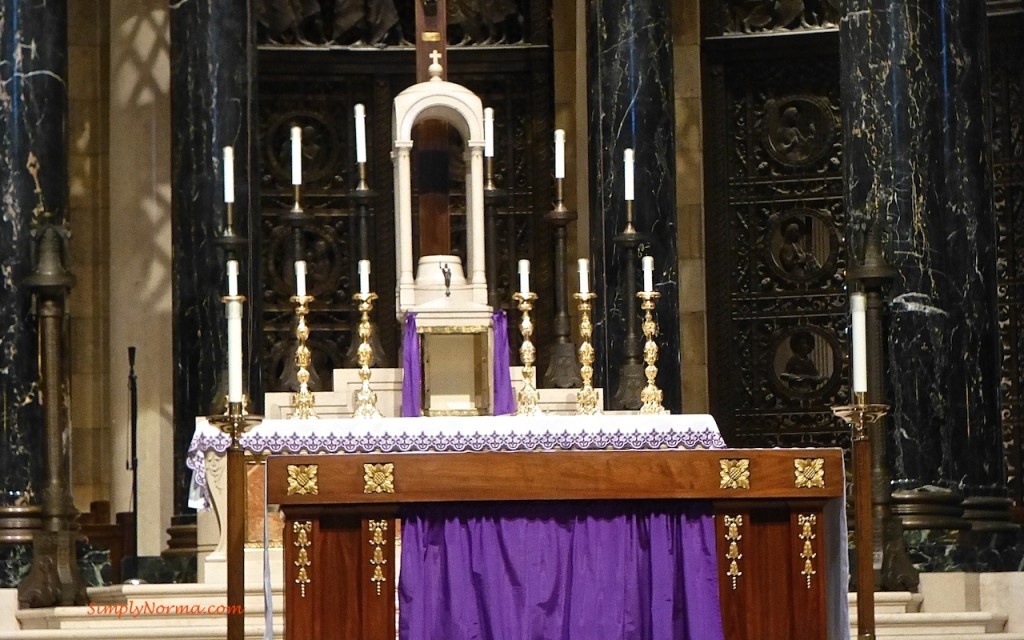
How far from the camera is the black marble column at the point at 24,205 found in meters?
12.2

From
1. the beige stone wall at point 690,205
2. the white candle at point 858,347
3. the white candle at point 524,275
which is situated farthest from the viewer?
the beige stone wall at point 690,205

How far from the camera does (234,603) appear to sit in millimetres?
8117

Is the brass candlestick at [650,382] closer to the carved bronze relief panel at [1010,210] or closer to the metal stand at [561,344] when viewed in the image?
the metal stand at [561,344]

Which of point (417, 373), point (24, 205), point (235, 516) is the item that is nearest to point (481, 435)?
point (417, 373)

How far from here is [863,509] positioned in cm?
829

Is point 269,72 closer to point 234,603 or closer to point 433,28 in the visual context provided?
point 433,28

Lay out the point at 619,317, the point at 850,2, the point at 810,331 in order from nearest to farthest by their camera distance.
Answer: the point at 850,2 < the point at 619,317 < the point at 810,331

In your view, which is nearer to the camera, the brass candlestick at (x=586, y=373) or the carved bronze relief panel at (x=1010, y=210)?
the brass candlestick at (x=586, y=373)

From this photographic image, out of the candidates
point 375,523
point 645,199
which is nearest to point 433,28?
point 645,199

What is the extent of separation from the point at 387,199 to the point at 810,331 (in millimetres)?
3825

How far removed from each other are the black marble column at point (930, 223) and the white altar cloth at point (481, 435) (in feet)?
11.6

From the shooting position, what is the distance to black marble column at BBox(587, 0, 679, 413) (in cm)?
1403

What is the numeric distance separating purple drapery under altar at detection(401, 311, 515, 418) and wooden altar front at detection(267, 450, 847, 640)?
2.16 metres

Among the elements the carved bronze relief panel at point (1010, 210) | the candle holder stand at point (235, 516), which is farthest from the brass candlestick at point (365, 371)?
the carved bronze relief panel at point (1010, 210)
